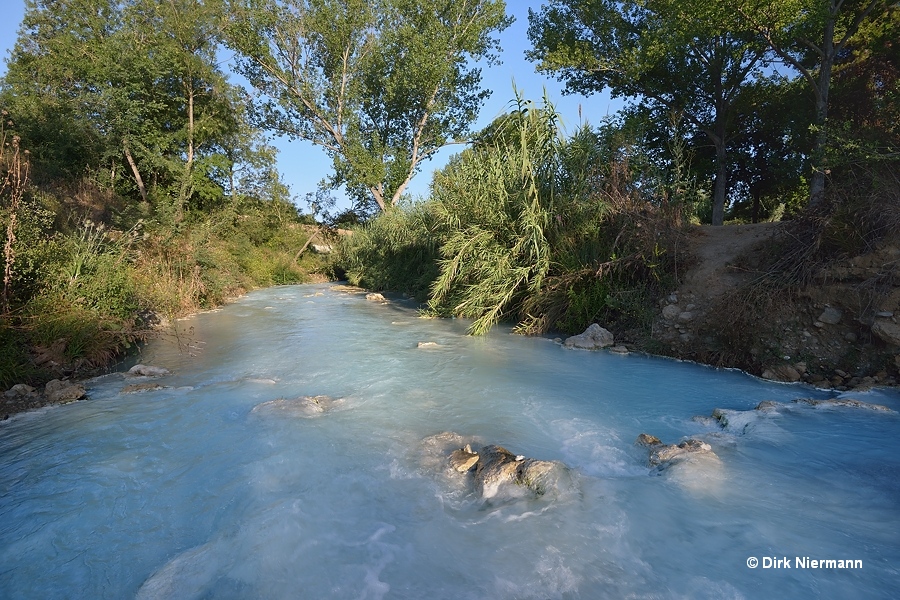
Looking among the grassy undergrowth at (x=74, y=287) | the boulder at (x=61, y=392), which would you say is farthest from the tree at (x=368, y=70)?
the boulder at (x=61, y=392)

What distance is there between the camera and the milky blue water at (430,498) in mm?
2346

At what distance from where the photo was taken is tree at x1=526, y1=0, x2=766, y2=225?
1258cm

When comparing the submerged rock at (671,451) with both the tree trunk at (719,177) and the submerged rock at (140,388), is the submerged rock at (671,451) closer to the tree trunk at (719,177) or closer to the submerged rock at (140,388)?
the submerged rock at (140,388)

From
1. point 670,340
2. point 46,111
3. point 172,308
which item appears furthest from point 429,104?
point 670,340

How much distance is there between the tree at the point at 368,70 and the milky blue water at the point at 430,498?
16115mm

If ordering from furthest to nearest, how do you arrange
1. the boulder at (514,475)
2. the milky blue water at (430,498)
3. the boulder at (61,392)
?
the boulder at (61,392) → the boulder at (514,475) → the milky blue water at (430,498)

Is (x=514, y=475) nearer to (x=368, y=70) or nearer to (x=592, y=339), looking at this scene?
(x=592, y=339)

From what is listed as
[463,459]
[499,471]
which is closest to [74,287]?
[463,459]

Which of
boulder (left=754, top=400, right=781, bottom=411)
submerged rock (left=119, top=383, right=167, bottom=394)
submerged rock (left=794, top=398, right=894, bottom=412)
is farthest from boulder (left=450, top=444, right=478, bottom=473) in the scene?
submerged rock (left=119, top=383, right=167, bottom=394)

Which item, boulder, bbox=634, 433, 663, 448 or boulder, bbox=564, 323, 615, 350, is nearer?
boulder, bbox=634, 433, 663, 448

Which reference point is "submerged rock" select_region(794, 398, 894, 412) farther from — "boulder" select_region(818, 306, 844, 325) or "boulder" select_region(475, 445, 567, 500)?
"boulder" select_region(475, 445, 567, 500)

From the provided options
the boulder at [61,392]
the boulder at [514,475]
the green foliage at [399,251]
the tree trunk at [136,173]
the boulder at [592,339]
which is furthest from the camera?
the tree trunk at [136,173]

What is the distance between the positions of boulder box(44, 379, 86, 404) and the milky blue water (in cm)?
24

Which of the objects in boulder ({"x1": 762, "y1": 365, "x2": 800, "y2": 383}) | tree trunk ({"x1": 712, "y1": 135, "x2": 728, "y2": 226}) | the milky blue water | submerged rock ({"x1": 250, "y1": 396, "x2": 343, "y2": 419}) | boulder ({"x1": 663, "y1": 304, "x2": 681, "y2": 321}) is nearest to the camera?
the milky blue water
